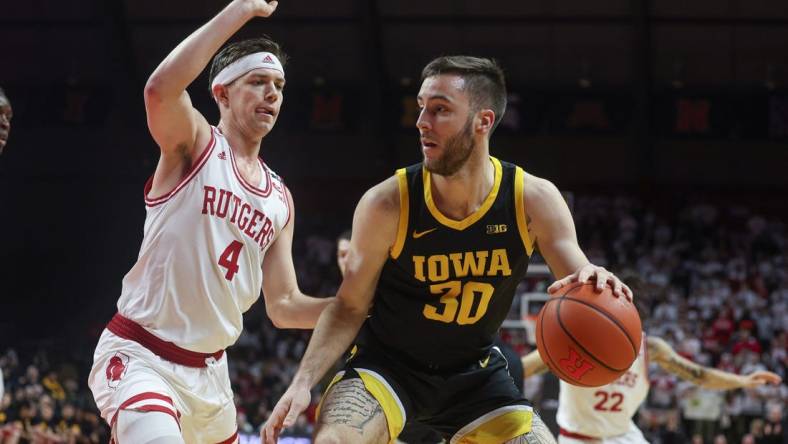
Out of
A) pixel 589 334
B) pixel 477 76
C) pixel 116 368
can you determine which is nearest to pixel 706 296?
pixel 477 76

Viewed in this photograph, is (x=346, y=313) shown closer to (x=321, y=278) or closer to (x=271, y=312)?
(x=271, y=312)

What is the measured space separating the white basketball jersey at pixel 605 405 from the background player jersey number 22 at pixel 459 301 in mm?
3269

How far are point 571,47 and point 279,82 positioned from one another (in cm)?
1572

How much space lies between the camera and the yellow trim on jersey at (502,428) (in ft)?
14.8

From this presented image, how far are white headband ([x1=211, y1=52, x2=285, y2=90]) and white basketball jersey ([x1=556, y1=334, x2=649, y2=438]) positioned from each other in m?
3.75

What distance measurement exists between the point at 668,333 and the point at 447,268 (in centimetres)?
1188

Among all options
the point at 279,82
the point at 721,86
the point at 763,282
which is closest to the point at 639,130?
the point at 721,86

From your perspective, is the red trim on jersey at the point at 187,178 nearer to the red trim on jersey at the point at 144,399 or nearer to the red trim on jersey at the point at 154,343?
the red trim on jersey at the point at 154,343

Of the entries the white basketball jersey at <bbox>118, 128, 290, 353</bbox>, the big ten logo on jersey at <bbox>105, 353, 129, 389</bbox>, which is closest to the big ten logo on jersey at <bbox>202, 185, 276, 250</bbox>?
the white basketball jersey at <bbox>118, 128, 290, 353</bbox>

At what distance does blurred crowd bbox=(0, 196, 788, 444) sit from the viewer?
41.7 ft

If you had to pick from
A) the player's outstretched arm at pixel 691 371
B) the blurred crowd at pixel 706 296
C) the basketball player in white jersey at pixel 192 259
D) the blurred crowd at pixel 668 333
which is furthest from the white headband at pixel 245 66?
the blurred crowd at pixel 706 296

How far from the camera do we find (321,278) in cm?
1970

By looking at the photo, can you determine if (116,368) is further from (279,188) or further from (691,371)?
(691,371)

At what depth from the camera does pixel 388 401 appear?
4461mm
